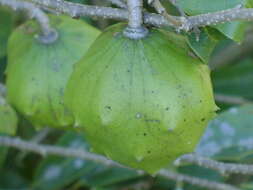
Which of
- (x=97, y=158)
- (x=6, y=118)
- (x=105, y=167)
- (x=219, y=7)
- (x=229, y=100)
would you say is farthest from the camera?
(x=229, y=100)

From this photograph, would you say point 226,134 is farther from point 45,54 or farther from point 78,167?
point 45,54

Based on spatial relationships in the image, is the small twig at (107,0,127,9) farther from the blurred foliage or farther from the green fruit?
the blurred foliage

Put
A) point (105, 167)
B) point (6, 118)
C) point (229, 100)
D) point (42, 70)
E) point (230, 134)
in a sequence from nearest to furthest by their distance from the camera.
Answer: point (42, 70) < point (6, 118) < point (230, 134) < point (105, 167) < point (229, 100)

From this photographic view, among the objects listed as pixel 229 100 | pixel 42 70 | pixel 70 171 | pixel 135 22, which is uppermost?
pixel 135 22

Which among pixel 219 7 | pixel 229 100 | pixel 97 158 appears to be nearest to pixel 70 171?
pixel 97 158

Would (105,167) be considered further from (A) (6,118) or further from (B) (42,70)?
(B) (42,70)

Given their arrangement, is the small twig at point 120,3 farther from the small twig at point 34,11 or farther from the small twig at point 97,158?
the small twig at point 97,158

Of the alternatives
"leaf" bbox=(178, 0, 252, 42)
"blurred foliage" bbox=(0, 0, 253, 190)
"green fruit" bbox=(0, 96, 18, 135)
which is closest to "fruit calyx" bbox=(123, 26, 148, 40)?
"leaf" bbox=(178, 0, 252, 42)

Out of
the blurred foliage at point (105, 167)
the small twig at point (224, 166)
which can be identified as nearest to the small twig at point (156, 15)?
the small twig at point (224, 166)
